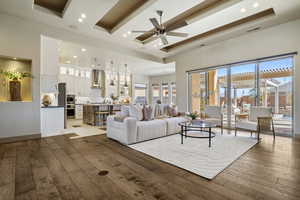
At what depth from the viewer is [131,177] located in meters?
2.06

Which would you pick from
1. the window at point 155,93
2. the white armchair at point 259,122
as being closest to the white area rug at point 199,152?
the white armchair at point 259,122

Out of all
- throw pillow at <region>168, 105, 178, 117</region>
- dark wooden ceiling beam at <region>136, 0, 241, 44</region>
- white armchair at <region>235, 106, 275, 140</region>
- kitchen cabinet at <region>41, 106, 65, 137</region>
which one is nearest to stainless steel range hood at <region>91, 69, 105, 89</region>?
kitchen cabinet at <region>41, 106, 65, 137</region>

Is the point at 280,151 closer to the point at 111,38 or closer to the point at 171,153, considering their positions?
the point at 171,153

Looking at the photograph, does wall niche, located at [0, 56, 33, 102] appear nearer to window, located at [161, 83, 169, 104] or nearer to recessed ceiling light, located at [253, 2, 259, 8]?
recessed ceiling light, located at [253, 2, 259, 8]

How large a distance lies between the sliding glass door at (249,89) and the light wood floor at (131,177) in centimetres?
191

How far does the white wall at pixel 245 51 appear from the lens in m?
4.09

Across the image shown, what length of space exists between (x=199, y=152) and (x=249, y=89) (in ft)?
11.6

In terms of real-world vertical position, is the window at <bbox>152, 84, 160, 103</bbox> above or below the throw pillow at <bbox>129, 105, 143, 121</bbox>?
above

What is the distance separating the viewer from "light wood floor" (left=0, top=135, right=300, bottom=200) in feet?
5.53

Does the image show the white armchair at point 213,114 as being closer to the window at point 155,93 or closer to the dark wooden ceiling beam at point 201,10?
the dark wooden ceiling beam at point 201,10

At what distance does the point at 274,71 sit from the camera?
15.1 feet

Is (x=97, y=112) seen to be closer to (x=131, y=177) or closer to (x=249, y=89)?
(x=131, y=177)

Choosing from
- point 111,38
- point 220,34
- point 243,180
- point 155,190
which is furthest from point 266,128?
point 111,38

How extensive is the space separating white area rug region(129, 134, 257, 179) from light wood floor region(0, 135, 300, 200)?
5.6 inches
